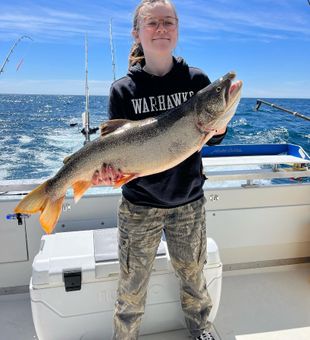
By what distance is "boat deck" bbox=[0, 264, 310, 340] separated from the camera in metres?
2.76

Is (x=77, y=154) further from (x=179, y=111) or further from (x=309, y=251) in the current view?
(x=309, y=251)

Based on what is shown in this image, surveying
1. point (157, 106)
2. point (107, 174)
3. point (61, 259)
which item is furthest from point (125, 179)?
point (61, 259)

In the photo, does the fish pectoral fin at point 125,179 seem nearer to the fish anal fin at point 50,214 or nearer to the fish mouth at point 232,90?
the fish anal fin at point 50,214

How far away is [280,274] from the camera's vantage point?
3.65 meters

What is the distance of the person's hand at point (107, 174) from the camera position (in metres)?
2.01

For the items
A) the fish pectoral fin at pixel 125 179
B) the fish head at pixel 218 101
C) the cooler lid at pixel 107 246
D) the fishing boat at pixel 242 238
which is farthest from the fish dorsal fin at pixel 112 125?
the fishing boat at pixel 242 238

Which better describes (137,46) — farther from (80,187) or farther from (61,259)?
(61,259)

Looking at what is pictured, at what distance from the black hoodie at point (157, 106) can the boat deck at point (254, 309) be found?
3.80ft

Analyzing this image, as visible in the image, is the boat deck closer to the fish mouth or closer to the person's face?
the fish mouth

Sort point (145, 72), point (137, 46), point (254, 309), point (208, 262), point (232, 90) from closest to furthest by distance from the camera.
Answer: point (232, 90) → point (145, 72) → point (137, 46) → point (208, 262) → point (254, 309)

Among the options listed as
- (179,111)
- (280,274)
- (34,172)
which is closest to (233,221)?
(280,274)

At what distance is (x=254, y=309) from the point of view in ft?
10.1

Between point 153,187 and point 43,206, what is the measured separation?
0.64m

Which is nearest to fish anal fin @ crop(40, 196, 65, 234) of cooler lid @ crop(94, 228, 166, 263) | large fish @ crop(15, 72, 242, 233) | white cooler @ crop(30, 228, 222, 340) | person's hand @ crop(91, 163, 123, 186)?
large fish @ crop(15, 72, 242, 233)
